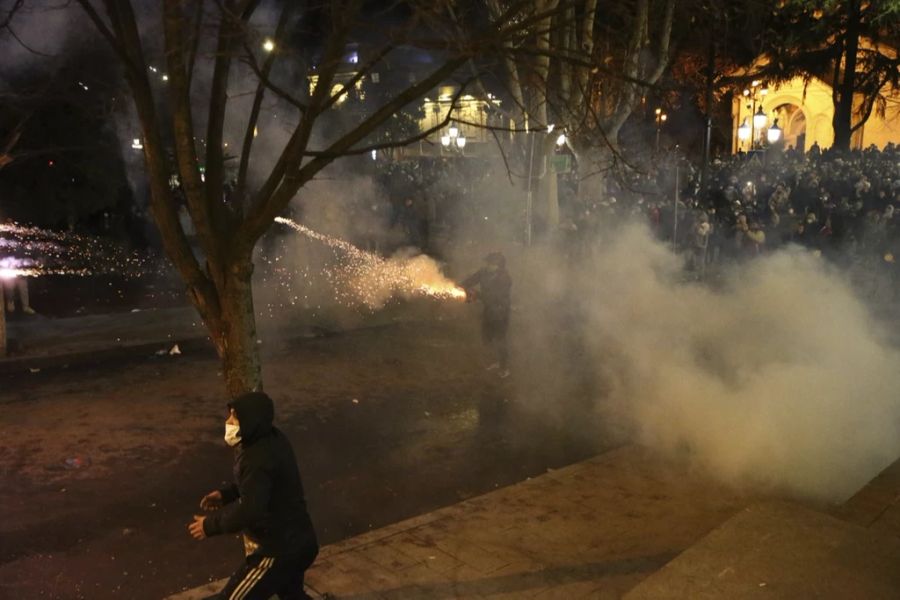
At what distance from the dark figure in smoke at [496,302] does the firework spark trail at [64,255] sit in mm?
9480

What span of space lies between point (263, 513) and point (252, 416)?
14.7 inches

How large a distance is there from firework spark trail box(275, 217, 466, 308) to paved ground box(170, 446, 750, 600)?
24.0 feet

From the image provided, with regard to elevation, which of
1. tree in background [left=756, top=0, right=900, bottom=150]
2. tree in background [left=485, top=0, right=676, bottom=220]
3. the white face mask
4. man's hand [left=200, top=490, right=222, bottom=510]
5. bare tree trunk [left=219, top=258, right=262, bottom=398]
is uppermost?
tree in background [left=756, top=0, right=900, bottom=150]

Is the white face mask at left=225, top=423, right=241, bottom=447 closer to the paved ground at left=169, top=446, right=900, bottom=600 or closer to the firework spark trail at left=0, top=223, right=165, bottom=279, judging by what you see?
the paved ground at left=169, top=446, right=900, bottom=600

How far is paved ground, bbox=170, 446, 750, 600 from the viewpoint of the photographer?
401cm

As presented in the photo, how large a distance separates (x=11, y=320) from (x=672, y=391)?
8.85m

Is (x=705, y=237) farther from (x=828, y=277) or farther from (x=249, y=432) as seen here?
(x=249, y=432)

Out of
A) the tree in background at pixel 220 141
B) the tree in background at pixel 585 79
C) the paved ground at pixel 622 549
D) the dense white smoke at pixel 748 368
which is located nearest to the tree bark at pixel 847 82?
the tree in background at pixel 585 79

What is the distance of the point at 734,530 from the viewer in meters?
4.34

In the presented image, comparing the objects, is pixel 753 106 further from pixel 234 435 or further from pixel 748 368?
pixel 234 435

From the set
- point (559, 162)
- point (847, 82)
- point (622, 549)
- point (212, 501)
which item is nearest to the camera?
point (212, 501)

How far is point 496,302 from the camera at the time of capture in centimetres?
877

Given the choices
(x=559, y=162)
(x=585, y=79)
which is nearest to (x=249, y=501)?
(x=585, y=79)

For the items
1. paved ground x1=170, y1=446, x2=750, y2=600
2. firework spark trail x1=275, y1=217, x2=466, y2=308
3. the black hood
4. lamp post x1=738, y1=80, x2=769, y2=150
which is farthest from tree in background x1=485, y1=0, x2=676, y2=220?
the black hood
